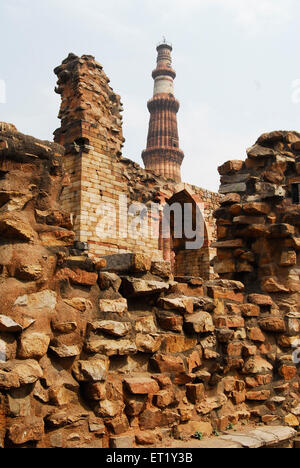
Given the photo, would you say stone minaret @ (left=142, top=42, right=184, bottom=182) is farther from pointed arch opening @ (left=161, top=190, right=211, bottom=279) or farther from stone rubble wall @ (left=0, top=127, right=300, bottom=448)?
stone rubble wall @ (left=0, top=127, right=300, bottom=448)

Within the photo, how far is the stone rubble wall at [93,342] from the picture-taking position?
6.43 feet

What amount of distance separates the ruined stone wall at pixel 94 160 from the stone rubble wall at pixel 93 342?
593 centimetres

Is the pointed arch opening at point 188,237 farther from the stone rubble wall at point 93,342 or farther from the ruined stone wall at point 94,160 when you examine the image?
the stone rubble wall at point 93,342

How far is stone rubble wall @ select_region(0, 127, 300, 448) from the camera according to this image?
1959mm

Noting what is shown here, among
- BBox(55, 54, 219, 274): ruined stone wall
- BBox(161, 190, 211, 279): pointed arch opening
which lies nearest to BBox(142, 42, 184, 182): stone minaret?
BBox(161, 190, 211, 279): pointed arch opening

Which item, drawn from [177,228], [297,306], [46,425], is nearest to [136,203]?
[177,228]

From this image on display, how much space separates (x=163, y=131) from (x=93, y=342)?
83.3ft

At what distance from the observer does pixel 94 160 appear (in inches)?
368

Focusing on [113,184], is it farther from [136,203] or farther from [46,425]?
[46,425]

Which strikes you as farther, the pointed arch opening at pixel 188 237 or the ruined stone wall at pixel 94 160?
the pointed arch opening at pixel 188 237

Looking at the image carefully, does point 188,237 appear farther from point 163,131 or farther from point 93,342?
point 93,342

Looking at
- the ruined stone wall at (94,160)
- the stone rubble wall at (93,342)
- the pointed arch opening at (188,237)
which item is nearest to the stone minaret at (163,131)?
the pointed arch opening at (188,237)

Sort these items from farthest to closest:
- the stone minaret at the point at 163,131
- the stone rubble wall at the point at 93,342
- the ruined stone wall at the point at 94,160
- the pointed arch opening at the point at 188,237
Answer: the stone minaret at the point at 163,131 → the pointed arch opening at the point at 188,237 → the ruined stone wall at the point at 94,160 → the stone rubble wall at the point at 93,342

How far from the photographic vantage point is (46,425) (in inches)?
75.6
